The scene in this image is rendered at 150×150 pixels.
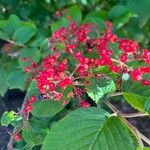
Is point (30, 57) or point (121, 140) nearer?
point (121, 140)

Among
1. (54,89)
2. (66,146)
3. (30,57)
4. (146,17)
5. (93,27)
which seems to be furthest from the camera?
(146,17)

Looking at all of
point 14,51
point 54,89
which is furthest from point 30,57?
point 54,89

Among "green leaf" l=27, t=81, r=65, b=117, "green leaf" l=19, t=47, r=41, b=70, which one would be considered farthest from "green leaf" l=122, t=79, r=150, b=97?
"green leaf" l=19, t=47, r=41, b=70

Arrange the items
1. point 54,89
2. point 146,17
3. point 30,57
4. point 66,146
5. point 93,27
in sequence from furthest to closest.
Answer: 1. point 146,17
2. point 93,27
3. point 30,57
4. point 54,89
5. point 66,146

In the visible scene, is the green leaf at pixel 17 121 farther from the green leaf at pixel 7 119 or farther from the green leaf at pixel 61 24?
the green leaf at pixel 61 24

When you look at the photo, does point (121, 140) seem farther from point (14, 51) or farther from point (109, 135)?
point (14, 51)

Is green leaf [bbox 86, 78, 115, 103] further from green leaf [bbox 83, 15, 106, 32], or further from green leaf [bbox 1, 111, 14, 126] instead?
green leaf [bbox 83, 15, 106, 32]

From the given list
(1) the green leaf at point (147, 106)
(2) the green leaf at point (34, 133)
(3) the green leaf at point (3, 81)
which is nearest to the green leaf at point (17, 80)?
(3) the green leaf at point (3, 81)
